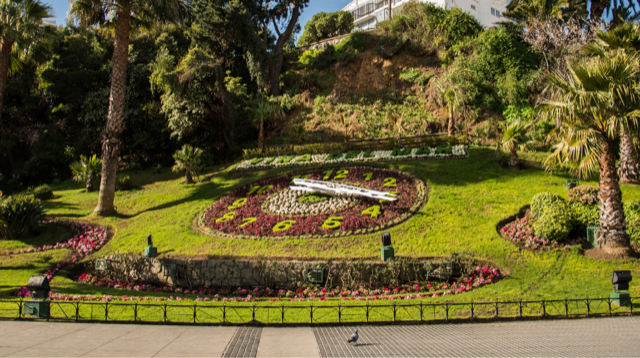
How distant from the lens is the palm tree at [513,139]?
1891cm

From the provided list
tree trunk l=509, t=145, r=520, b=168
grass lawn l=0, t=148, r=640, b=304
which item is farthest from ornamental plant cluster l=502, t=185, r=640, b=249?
tree trunk l=509, t=145, r=520, b=168

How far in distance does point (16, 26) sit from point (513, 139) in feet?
85.8

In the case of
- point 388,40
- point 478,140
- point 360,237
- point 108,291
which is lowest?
point 108,291

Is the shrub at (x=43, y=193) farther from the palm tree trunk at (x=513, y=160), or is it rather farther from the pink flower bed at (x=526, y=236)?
the palm tree trunk at (x=513, y=160)

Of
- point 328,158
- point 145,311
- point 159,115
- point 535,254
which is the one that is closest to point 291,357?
point 145,311

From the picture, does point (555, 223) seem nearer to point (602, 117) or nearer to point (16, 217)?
point (602, 117)

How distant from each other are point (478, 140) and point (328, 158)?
10.4m

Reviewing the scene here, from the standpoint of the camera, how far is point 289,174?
22.8 m

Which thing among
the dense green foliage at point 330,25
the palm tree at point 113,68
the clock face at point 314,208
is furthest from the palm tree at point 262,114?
the dense green foliage at point 330,25

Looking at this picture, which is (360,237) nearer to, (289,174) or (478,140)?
(289,174)

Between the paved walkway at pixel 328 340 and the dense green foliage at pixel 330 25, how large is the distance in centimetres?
4905

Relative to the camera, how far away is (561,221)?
13.2 meters

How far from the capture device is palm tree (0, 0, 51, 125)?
20250 millimetres

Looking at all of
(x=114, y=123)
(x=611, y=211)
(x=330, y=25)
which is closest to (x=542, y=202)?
(x=611, y=211)
